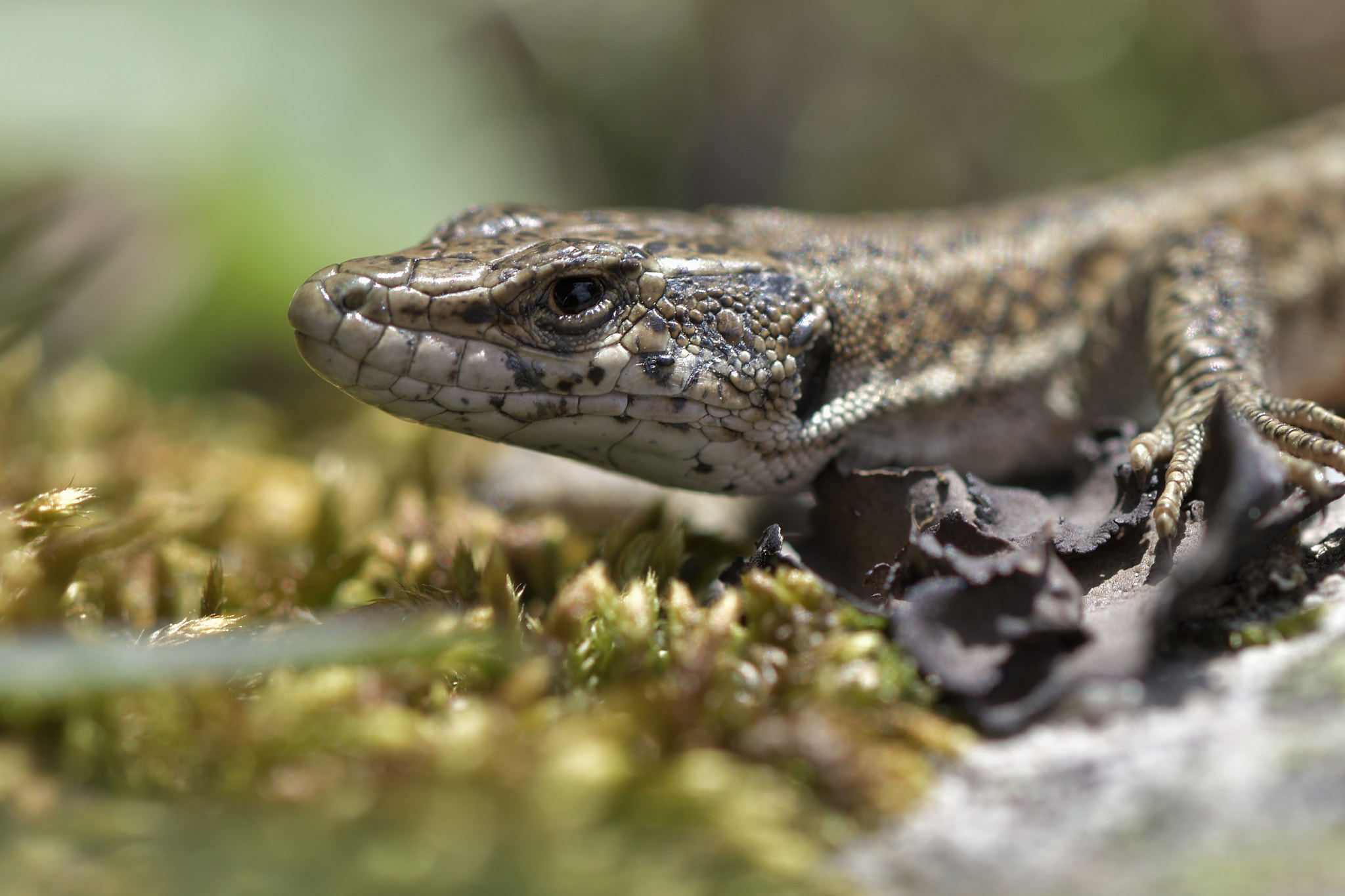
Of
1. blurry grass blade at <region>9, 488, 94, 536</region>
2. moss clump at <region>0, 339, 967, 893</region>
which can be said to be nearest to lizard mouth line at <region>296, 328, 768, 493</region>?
moss clump at <region>0, 339, 967, 893</region>

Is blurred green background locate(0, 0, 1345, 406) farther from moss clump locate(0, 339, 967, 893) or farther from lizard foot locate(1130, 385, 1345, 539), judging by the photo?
lizard foot locate(1130, 385, 1345, 539)

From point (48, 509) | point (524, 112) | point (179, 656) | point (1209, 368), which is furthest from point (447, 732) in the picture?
point (524, 112)

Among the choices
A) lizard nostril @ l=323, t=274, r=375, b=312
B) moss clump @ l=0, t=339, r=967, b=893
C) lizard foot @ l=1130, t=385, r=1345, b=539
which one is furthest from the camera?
lizard nostril @ l=323, t=274, r=375, b=312

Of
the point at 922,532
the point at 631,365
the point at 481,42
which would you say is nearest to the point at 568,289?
the point at 631,365

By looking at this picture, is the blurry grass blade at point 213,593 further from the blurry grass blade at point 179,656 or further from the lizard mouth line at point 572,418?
the blurry grass blade at point 179,656

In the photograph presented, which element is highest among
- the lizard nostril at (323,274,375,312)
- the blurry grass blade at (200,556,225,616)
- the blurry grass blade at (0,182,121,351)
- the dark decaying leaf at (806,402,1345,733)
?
the dark decaying leaf at (806,402,1345,733)
